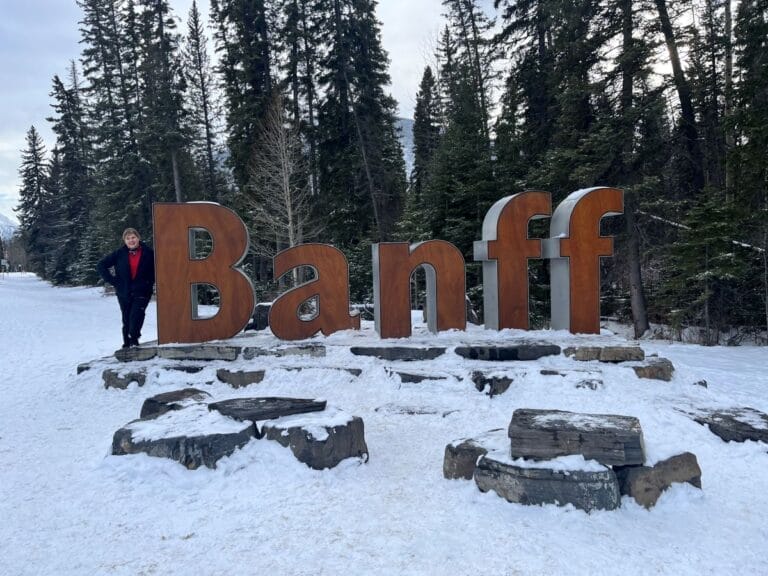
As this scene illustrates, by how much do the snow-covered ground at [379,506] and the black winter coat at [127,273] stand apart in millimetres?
1833

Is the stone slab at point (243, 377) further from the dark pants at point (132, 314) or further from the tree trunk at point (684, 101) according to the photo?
the tree trunk at point (684, 101)

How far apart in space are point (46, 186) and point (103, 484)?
47.9 metres

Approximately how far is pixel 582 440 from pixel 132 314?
631 cm

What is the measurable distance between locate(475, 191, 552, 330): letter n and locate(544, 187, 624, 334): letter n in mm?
371

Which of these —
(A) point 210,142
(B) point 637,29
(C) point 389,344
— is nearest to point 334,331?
(C) point 389,344

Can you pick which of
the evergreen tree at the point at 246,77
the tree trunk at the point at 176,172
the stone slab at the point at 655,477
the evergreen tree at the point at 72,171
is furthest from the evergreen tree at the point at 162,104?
the stone slab at the point at 655,477

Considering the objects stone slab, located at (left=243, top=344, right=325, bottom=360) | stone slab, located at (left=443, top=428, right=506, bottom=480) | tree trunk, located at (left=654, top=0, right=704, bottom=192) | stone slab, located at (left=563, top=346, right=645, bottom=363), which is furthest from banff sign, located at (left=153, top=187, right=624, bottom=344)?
tree trunk, located at (left=654, top=0, right=704, bottom=192)

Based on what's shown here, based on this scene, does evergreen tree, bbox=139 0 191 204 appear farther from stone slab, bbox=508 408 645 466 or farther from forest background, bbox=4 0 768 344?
stone slab, bbox=508 408 645 466

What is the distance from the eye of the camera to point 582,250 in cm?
758

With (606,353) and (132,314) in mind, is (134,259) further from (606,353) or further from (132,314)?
(606,353)

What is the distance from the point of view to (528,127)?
1706cm

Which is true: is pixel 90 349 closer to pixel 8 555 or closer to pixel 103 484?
pixel 103 484

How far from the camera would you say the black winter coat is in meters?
7.12

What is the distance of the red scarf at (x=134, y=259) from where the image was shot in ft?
23.6
